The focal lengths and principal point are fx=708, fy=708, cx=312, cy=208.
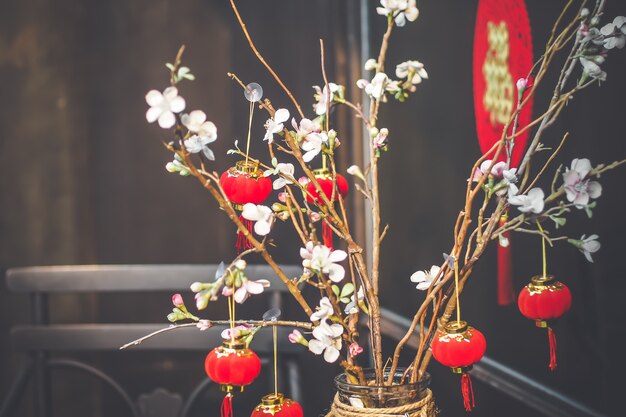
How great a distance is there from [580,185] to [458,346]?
0.22 m

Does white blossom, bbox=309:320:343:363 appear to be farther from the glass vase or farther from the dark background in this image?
the dark background

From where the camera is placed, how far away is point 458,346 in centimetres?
78

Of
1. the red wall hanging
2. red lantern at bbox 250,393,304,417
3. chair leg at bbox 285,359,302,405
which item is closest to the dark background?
chair leg at bbox 285,359,302,405

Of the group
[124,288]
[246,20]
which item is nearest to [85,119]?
[246,20]

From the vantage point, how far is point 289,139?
0.85 m

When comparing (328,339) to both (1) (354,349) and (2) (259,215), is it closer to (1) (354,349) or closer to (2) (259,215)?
(1) (354,349)

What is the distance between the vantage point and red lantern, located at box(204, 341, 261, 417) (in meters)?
0.79

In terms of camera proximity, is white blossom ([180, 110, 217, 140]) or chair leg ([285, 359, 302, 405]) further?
chair leg ([285, 359, 302, 405])

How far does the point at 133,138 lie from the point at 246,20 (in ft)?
1.93

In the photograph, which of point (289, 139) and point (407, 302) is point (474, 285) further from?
point (289, 139)

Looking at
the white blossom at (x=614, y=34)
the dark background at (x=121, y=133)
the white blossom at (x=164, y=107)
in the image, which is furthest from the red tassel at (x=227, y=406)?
the dark background at (x=121, y=133)

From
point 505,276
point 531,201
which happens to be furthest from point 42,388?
point 531,201

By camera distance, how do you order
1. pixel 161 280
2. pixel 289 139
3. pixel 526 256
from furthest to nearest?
pixel 161 280
pixel 526 256
pixel 289 139

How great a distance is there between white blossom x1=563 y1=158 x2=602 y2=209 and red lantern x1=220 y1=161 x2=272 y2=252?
0.35 m
